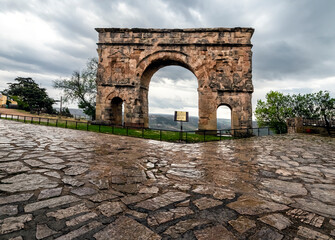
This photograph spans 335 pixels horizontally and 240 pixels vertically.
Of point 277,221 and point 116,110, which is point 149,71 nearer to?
point 116,110

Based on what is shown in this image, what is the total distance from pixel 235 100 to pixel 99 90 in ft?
40.4

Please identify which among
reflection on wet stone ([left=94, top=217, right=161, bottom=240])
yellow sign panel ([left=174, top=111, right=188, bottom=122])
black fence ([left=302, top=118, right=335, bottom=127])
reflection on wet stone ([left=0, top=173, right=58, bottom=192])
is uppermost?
yellow sign panel ([left=174, top=111, right=188, bottom=122])

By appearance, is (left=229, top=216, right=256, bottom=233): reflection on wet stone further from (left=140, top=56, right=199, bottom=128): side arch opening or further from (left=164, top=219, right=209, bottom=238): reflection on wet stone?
(left=140, top=56, right=199, bottom=128): side arch opening

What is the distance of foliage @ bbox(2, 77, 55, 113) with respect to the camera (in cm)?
3545

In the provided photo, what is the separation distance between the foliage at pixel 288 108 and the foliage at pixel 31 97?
42089 millimetres

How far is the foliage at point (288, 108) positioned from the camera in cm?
2770

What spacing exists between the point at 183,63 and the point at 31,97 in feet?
122

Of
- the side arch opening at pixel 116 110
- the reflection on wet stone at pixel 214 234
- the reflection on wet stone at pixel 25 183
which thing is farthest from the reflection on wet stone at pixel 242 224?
the side arch opening at pixel 116 110

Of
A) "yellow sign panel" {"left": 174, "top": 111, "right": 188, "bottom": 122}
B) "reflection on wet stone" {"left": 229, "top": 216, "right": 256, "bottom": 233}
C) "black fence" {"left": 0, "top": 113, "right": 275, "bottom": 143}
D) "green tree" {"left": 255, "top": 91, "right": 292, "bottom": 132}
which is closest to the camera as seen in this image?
"reflection on wet stone" {"left": 229, "top": 216, "right": 256, "bottom": 233}

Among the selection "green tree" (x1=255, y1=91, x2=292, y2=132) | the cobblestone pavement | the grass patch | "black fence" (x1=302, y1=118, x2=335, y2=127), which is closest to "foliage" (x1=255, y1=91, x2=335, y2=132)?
"green tree" (x1=255, y1=91, x2=292, y2=132)

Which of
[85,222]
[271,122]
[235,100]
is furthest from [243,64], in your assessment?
[271,122]

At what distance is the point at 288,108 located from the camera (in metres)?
27.7

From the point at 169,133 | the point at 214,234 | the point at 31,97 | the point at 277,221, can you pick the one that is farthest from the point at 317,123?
the point at 31,97

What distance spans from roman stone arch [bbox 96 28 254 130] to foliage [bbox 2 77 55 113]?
28335mm
